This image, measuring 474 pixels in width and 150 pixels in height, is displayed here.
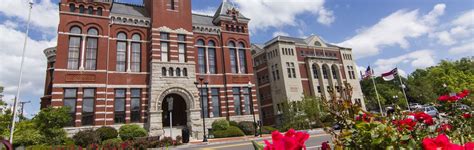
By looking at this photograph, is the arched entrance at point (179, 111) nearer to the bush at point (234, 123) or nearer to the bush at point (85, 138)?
the bush at point (234, 123)

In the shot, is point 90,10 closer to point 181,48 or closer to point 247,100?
point 181,48

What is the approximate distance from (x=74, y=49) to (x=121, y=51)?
4248 millimetres

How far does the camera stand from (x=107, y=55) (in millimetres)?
27359

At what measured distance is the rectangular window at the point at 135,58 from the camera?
28656 millimetres

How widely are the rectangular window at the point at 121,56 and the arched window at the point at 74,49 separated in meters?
3.58

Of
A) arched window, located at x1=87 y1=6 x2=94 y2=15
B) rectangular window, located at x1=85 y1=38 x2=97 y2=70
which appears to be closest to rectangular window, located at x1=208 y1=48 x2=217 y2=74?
rectangular window, located at x1=85 y1=38 x2=97 y2=70

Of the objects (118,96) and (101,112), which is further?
(118,96)

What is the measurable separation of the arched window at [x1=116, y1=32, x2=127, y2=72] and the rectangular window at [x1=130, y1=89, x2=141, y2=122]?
2727 millimetres

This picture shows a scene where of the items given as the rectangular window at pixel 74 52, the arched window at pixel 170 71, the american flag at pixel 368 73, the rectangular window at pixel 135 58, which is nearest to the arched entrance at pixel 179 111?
the arched window at pixel 170 71

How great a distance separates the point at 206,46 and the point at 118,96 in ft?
38.2

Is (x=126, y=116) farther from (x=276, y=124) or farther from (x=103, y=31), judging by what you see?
(x=276, y=124)

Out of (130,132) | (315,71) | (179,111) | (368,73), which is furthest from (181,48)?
(315,71)

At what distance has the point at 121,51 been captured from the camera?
28578mm

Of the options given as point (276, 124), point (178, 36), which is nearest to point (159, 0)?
point (178, 36)
